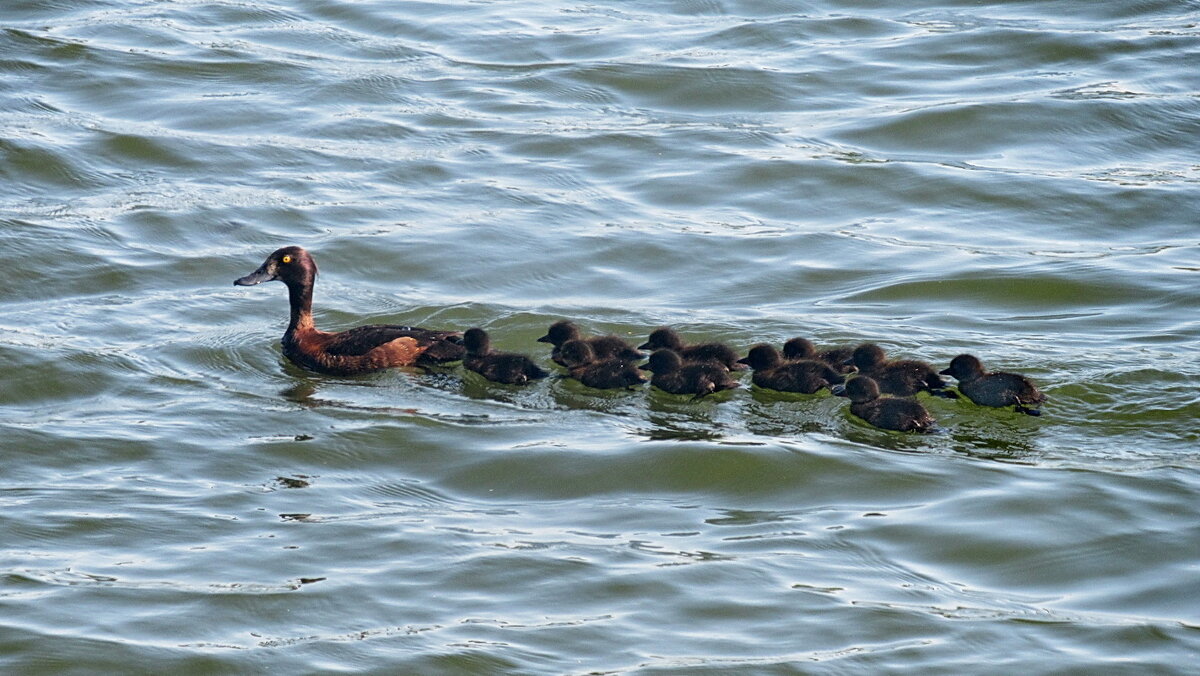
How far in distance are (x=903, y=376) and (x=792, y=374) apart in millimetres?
578

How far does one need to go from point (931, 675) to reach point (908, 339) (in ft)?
12.6

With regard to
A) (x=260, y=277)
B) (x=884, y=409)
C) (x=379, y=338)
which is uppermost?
(x=260, y=277)

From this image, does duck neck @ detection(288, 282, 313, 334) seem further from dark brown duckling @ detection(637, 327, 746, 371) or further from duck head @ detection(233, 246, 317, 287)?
dark brown duckling @ detection(637, 327, 746, 371)

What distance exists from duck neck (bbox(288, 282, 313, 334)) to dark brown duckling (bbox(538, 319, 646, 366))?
1.46m

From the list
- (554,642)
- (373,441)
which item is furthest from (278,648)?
(373,441)

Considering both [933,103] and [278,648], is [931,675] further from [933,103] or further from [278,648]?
[933,103]

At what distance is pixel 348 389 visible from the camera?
9008 millimetres

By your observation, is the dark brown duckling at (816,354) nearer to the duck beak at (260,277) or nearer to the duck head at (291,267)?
the duck head at (291,267)

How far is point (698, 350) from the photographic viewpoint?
29.2 ft

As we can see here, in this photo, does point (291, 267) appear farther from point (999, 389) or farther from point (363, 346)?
point (999, 389)

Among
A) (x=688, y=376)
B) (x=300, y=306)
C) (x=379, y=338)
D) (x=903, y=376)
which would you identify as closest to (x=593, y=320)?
(x=379, y=338)

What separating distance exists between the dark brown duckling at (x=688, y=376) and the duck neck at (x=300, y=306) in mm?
2250

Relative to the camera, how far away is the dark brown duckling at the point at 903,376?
838 centimetres

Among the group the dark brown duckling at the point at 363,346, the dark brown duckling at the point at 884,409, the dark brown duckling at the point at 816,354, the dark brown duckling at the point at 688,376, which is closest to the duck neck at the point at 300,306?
the dark brown duckling at the point at 363,346
